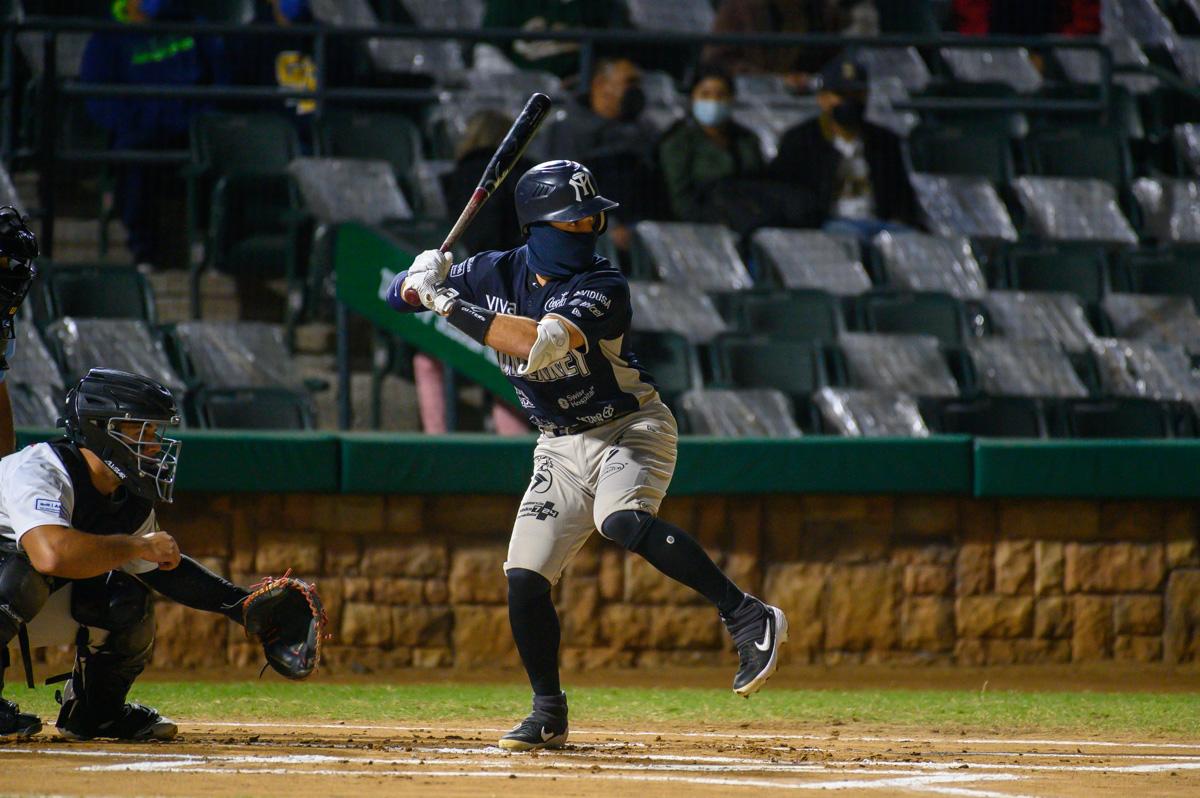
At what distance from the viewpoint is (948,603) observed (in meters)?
7.55

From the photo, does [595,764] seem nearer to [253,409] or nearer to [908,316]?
[253,409]

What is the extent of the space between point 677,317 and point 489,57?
3299 mm

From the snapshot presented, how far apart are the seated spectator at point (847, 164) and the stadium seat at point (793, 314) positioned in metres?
1.07

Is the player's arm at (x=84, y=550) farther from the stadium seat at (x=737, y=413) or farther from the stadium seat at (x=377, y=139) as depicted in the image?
the stadium seat at (x=377, y=139)

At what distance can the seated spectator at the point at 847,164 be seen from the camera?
10.4 meters

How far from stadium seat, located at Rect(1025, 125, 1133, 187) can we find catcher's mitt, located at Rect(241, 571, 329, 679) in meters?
8.04

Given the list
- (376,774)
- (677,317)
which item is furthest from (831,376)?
(376,774)

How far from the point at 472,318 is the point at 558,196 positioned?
1.52 ft

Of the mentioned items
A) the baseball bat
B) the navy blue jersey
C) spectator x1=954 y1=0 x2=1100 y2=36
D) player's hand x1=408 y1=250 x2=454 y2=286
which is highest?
spectator x1=954 y1=0 x2=1100 y2=36

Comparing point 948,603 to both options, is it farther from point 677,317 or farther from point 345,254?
point 345,254

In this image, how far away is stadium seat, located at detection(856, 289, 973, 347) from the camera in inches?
384

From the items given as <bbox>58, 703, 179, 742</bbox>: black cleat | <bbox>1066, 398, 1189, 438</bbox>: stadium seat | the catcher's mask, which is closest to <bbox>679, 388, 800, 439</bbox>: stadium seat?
<bbox>1066, 398, 1189, 438</bbox>: stadium seat

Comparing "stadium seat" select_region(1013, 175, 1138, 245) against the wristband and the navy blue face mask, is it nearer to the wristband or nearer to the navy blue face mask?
the navy blue face mask

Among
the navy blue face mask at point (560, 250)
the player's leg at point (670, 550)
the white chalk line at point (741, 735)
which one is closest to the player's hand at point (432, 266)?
the navy blue face mask at point (560, 250)
